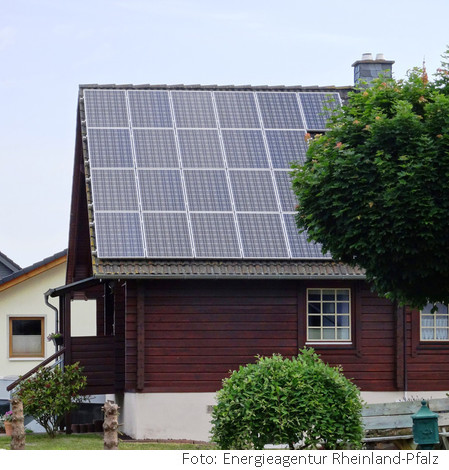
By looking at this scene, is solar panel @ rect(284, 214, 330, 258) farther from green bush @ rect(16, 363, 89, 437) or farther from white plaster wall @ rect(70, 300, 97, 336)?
white plaster wall @ rect(70, 300, 97, 336)

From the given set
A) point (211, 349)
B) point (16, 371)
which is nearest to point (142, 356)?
point (211, 349)

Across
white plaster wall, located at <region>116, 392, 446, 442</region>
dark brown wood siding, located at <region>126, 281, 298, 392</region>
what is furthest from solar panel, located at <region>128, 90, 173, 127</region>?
white plaster wall, located at <region>116, 392, 446, 442</region>

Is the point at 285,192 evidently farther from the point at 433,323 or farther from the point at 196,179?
the point at 433,323

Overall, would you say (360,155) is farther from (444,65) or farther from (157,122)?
(157,122)

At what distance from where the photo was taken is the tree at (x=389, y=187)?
63.6 feet

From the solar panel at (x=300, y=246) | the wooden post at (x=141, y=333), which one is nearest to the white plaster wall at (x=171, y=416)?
the wooden post at (x=141, y=333)

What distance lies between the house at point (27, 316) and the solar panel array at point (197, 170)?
597 inches

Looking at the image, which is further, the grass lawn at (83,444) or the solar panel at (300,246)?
the solar panel at (300,246)

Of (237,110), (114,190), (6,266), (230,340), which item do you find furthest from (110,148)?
(6,266)

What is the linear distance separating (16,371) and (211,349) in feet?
62.8

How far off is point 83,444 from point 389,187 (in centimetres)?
782

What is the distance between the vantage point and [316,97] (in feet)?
95.4

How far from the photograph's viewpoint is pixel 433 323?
25672mm

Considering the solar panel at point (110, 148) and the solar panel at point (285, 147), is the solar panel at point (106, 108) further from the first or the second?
the solar panel at point (285, 147)
